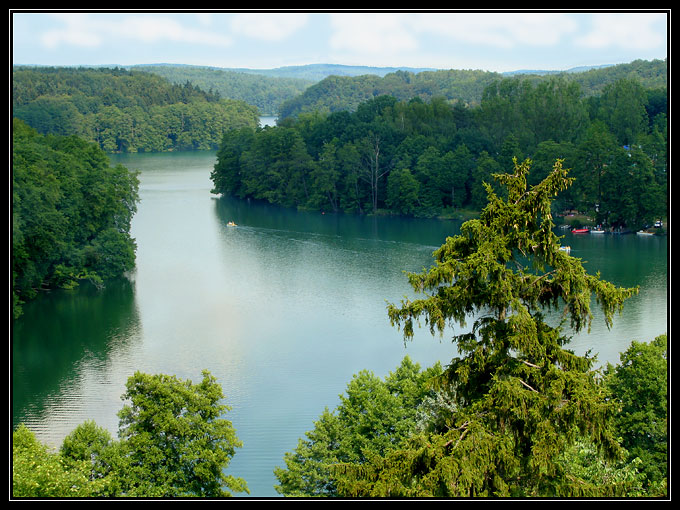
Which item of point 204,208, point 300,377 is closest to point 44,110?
point 204,208

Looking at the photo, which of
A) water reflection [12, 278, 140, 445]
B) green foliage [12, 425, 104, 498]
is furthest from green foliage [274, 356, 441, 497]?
water reflection [12, 278, 140, 445]

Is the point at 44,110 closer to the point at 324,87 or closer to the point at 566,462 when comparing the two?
the point at 324,87

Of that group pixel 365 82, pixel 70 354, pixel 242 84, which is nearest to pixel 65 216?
pixel 70 354

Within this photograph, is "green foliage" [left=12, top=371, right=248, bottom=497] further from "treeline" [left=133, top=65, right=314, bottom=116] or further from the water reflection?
"treeline" [left=133, top=65, right=314, bottom=116]

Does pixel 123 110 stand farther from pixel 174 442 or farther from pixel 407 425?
pixel 407 425

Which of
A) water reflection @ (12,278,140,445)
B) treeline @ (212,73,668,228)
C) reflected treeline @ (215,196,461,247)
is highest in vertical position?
treeline @ (212,73,668,228)

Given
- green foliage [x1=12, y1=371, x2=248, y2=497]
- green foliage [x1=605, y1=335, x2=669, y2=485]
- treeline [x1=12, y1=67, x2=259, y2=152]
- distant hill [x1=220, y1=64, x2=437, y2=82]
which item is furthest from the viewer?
distant hill [x1=220, y1=64, x2=437, y2=82]

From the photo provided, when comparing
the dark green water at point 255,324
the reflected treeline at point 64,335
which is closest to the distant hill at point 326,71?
the dark green water at point 255,324
